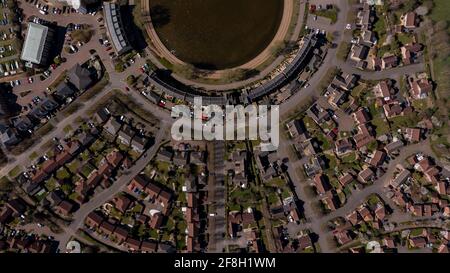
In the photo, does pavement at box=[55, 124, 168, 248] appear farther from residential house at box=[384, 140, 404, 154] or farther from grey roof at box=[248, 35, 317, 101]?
residential house at box=[384, 140, 404, 154]

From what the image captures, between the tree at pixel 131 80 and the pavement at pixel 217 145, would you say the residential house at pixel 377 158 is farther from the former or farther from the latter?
the tree at pixel 131 80

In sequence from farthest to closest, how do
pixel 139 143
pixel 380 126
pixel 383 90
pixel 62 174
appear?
pixel 380 126, pixel 383 90, pixel 62 174, pixel 139 143

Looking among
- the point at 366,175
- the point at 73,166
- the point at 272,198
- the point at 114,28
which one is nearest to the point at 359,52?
the point at 366,175

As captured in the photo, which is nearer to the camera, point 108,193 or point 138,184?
point 138,184

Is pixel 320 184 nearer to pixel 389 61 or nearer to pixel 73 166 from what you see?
pixel 389 61

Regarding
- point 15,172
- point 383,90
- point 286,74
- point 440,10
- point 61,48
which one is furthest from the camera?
point 440,10

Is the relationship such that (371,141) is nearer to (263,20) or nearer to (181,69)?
(263,20)

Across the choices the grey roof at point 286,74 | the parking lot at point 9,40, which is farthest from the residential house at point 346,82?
the parking lot at point 9,40

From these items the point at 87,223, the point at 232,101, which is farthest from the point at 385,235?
the point at 87,223
